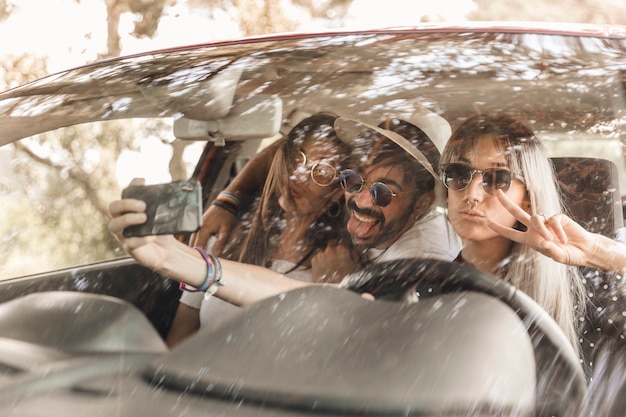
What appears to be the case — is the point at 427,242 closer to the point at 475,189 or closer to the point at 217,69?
the point at 475,189

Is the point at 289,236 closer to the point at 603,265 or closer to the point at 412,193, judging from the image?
the point at 412,193

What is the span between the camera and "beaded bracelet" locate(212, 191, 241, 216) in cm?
141

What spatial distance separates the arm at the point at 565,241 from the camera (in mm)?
1275

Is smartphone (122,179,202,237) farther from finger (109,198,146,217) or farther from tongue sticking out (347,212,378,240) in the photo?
tongue sticking out (347,212,378,240)

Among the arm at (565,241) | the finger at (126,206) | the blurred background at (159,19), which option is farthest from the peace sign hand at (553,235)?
the blurred background at (159,19)

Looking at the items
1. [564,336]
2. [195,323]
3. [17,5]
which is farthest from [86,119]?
[17,5]

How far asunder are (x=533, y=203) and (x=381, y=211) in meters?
0.25

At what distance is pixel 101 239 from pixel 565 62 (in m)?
0.94

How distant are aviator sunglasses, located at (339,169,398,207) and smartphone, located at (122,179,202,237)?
0.26 m

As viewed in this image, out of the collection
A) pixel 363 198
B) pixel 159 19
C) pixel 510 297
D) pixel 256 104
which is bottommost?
pixel 159 19

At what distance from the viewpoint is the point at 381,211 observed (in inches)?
53.0

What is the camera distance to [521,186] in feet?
4.31

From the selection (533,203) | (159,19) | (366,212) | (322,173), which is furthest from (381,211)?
(159,19)

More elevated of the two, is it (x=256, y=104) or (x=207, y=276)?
(x=256, y=104)
